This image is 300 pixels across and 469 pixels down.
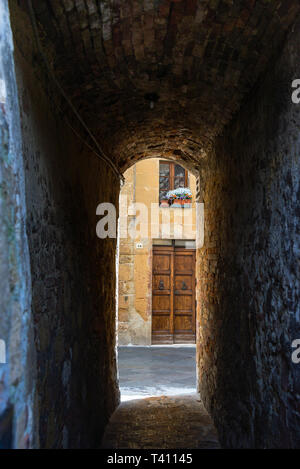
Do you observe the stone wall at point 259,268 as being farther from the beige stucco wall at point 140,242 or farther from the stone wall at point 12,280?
the beige stucco wall at point 140,242

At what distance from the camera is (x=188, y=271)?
34.2 ft

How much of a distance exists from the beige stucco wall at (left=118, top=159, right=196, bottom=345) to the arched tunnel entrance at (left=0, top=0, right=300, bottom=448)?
18.9 ft

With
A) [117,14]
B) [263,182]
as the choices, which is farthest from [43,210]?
[263,182]

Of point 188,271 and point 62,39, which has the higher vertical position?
point 62,39

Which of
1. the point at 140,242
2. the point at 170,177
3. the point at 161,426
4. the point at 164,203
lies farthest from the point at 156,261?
the point at 161,426

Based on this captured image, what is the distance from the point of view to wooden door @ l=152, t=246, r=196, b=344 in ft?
33.2

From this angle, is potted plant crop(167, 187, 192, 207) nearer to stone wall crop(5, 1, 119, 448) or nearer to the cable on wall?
the cable on wall

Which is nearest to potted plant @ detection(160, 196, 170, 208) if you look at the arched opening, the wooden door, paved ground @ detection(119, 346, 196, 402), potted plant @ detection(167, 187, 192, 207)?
the arched opening

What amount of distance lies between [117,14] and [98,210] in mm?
2086

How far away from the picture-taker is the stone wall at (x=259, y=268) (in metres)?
2.16

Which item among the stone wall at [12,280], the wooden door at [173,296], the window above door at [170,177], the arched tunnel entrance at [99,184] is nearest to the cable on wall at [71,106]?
the arched tunnel entrance at [99,184]

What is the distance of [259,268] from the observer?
2705 millimetres
